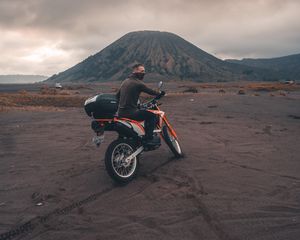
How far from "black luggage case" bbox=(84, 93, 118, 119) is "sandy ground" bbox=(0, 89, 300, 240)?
1.29m

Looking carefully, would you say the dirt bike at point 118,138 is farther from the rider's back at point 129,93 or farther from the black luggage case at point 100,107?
the rider's back at point 129,93

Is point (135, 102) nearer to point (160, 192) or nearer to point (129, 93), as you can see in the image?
point (129, 93)

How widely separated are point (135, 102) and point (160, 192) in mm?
2070

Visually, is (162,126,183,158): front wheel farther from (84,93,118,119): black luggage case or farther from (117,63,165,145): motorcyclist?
(84,93,118,119): black luggage case

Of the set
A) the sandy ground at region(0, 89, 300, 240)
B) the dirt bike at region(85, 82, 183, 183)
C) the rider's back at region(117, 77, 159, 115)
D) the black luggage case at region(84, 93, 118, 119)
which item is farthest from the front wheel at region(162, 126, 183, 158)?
the black luggage case at region(84, 93, 118, 119)

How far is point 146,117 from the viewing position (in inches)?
293

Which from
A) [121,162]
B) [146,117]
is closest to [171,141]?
[146,117]

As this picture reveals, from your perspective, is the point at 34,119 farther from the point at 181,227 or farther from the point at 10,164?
the point at 181,227

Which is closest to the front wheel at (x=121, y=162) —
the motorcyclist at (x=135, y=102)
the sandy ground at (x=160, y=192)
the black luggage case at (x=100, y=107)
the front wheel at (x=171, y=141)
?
the sandy ground at (x=160, y=192)

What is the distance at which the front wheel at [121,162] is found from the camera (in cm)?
638

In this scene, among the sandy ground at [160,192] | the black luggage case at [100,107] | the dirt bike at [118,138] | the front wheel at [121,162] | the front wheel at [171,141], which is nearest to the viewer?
the sandy ground at [160,192]

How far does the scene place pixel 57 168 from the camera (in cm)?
802

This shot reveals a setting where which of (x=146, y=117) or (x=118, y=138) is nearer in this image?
(x=118, y=138)

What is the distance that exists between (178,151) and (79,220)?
4101mm
